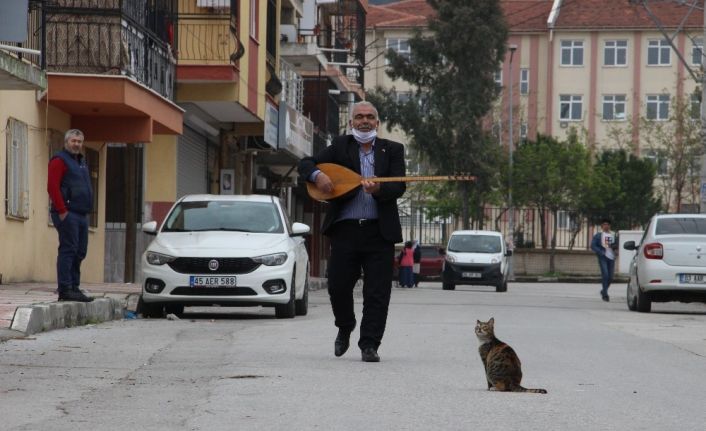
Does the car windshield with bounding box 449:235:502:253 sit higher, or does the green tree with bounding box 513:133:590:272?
the green tree with bounding box 513:133:590:272

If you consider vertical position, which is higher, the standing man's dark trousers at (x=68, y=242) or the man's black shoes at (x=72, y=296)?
the standing man's dark trousers at (x=68, y=242)

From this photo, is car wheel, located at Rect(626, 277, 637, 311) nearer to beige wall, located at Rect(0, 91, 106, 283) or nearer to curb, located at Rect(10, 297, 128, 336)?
beige wall, located at Rect(0, 91, 106, 283)

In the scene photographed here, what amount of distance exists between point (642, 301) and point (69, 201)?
11.4 meters

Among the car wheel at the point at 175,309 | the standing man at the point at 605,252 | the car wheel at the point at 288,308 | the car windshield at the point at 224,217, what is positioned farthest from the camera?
the standing man at the point at 605,252

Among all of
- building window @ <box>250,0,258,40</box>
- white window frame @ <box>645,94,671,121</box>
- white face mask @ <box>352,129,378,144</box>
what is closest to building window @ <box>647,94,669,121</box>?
white window frame @ <box>645,94,671,121</box>

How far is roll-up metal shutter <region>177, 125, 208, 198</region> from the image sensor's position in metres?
35.7

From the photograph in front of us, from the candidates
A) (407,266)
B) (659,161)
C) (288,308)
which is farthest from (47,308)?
(659,161)

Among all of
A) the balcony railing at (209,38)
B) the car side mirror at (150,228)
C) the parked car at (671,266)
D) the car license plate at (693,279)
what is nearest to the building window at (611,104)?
the balcony railing at (209,38)

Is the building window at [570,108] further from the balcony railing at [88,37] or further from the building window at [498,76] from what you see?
the balcony railing at [88,37]

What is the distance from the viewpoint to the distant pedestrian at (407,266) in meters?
47.9

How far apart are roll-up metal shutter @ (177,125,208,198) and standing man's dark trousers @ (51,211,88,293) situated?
56.7 ft

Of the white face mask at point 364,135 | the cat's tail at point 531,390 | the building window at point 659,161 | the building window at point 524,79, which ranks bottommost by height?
the cat's tail at point 531,390

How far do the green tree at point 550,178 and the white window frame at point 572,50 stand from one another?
76.6 ft

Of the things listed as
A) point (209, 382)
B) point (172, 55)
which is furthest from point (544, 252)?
point (209, 382)
